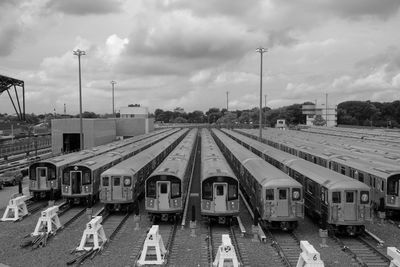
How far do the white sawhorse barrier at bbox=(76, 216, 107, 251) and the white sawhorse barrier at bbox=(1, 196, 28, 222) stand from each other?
6.79m

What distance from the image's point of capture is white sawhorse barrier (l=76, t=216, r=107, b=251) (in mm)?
16484

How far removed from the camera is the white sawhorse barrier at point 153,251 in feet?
48.7

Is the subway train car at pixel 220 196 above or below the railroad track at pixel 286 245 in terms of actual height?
above

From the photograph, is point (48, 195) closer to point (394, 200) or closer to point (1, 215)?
point (1, 215)

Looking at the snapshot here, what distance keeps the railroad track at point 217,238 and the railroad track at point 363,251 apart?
176 inches

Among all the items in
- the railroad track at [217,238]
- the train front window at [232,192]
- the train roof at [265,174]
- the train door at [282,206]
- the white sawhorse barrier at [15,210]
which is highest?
the train roof at [265,174]

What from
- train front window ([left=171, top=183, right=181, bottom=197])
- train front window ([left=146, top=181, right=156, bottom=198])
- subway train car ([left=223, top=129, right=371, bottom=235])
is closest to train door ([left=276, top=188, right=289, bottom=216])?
subway train car ([left=223, top=129, right=371, bottom=235])

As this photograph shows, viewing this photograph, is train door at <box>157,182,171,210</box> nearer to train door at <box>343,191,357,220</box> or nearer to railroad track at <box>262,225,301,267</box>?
railroad track at <box>262,225,301,267</box>

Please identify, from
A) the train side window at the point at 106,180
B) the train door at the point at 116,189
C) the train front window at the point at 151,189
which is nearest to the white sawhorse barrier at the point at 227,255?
the train front window at the point at 151,189

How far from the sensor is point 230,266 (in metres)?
13.9

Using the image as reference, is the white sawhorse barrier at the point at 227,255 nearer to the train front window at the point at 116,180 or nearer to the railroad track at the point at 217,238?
the railroad track at the point at 217,238

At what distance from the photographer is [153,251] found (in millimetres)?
15750

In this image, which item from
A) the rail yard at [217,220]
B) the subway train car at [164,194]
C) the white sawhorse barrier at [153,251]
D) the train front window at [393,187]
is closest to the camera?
the white sawhorse barrier at [153,251]

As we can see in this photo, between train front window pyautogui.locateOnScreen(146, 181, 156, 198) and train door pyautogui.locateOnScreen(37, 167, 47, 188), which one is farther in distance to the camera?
train door pyautogui.locateOnScreen(37, 167, 47, 188)
